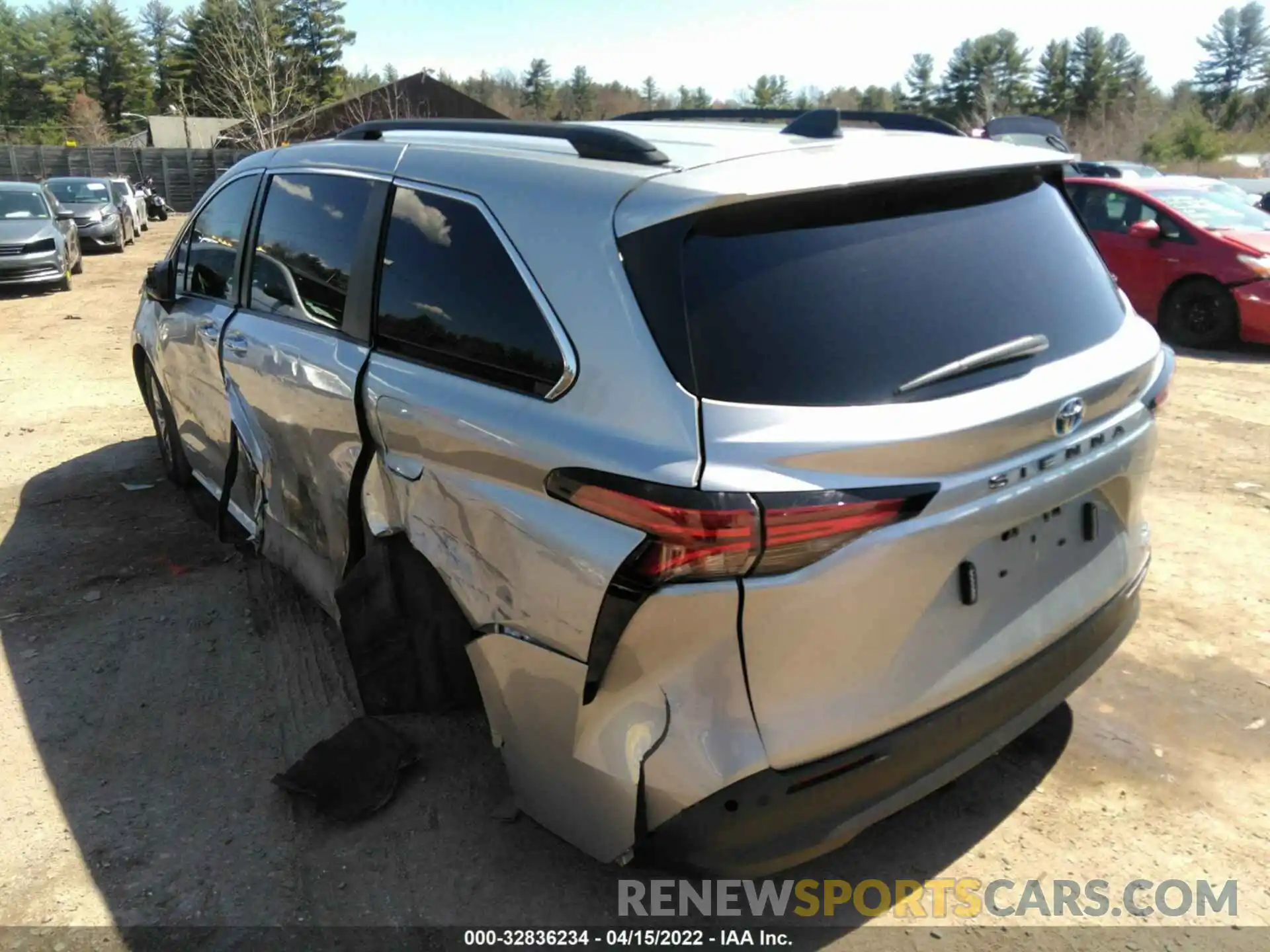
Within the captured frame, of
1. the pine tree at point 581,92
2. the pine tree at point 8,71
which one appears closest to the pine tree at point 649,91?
the pine tree at point 581,92

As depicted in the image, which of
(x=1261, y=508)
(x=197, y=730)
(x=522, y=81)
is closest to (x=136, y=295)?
(x=197, y=730)

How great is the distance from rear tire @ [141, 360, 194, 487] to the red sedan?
856cm

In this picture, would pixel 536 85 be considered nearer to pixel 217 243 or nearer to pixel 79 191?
pixel 79 191

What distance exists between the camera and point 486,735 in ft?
11.6

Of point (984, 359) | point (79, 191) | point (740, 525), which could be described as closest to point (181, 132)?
point (79, 191)

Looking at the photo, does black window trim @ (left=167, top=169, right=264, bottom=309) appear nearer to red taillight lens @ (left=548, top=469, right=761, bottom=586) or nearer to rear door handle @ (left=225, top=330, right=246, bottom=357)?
rear door handle @ (left=225, top=330, right=246, bottom=357)

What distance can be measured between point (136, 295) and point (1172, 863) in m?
16.3

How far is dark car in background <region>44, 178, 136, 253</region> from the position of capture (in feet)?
73.4

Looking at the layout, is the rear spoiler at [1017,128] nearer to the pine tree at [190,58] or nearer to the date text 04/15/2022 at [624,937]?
the date text 04/15/2022 at [624,937]

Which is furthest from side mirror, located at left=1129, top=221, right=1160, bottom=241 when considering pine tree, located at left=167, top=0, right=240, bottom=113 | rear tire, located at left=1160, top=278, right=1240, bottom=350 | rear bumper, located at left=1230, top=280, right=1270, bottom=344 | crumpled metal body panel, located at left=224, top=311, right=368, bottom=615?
pine tree, located at left=167, top=0, right=240, bottom=113

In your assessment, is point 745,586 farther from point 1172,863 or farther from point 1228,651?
point 1228,651

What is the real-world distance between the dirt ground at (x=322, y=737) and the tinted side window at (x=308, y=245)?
4.74ft

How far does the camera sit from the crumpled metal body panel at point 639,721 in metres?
2.14

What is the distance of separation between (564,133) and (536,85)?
336ft
